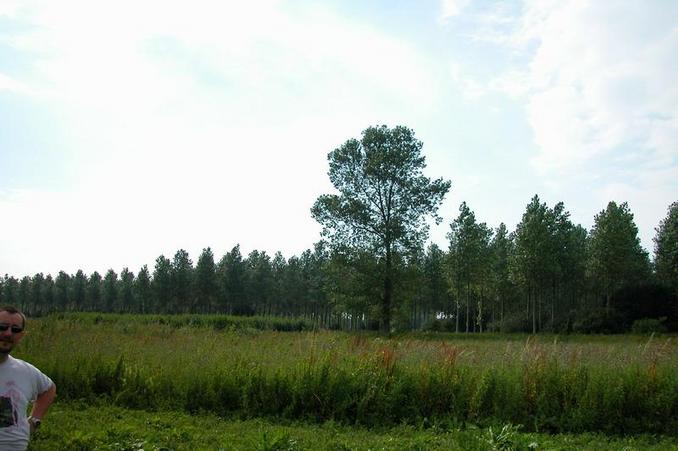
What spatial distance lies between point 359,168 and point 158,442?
33004 millimetres

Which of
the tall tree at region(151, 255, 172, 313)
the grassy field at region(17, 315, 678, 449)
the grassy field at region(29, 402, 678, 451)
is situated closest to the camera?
the grassy field at region(29, 402, 678, 451)

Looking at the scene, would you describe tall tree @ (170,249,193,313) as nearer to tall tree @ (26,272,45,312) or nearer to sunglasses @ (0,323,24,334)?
tall tree @ (26,272,45,312)

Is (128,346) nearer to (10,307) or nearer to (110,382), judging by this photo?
(110,382)

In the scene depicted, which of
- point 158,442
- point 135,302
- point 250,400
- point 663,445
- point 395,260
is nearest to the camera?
point 158,442

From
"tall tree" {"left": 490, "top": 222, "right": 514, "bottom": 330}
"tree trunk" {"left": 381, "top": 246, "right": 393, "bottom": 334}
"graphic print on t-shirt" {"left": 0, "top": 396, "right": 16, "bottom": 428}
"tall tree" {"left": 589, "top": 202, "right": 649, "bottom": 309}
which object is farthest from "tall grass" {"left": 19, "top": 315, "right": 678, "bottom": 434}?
"tall tree" {"left": 490, "top": 222, "right": 514, "bottom": 330}

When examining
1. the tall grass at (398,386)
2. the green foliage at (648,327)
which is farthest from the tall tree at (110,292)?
the tall grass at (398,386)

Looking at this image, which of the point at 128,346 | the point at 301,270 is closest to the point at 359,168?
the point at 128,346

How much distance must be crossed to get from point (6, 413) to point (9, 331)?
62 centimetres

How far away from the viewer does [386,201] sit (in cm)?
3844

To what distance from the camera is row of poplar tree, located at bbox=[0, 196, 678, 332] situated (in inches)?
1483

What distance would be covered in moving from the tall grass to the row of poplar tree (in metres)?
25.6

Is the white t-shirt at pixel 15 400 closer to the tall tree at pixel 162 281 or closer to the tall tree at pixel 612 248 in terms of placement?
the tall tree at pixel 612 248

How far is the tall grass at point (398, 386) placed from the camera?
8.96 meters

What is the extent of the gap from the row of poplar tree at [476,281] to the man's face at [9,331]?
3251 centimetres
